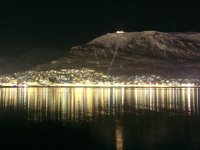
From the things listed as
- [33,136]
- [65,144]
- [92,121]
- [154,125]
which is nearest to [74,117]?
[92,121]

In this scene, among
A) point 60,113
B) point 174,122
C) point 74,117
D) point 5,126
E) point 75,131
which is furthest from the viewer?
point 60,113

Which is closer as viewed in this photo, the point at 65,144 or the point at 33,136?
the point at 65,144

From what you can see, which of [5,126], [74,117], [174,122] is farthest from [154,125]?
[5,126]

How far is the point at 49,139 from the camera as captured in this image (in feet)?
117

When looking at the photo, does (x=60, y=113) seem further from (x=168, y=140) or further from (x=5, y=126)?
(x=168, y=140)

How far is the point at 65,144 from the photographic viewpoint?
33.5m

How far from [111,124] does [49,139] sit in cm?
1111

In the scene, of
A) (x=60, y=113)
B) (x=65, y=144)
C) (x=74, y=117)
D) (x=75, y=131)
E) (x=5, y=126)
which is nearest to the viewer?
(x=65, y=144)

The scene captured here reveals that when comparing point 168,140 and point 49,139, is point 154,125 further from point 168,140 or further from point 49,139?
point 49,139

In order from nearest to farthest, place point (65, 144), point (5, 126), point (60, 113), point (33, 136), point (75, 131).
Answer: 1. point (65, 144)
2. point (33, 136)
3. point (75, 131)
4. point (5, 126)
5. point (60, 113)

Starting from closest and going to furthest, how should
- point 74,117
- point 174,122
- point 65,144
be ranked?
point 65,144 → point 174,122 → point 74,117

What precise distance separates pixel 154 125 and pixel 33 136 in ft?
44.6

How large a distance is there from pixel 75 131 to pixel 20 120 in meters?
11.4

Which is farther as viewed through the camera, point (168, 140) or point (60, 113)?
point (60, 113)
